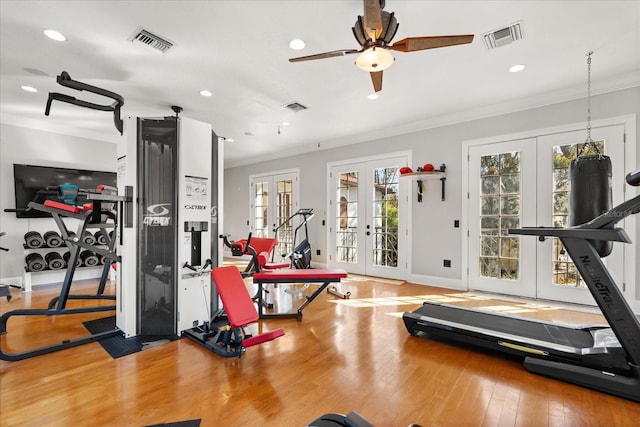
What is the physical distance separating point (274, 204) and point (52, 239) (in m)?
4.56

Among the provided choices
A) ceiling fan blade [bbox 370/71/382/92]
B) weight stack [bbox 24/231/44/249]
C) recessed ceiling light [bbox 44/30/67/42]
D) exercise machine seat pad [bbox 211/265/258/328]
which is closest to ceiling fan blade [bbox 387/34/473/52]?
ceiling fan blade [bbox 370/71/382/92]

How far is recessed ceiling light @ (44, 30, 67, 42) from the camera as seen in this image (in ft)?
9.07

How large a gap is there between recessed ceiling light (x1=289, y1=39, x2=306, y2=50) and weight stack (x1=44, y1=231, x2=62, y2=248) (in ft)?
17.4

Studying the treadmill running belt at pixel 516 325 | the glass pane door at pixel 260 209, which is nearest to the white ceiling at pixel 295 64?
the treadmill running belt at pixel 516 325

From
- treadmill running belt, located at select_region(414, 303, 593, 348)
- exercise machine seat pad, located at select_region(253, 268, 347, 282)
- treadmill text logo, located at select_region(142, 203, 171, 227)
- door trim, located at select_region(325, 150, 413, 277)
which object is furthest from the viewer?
door trim, located at select_region(325, 150, 413, 277)

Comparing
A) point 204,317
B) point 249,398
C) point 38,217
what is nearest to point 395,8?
point 249,398

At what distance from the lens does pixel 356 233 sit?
638 cm

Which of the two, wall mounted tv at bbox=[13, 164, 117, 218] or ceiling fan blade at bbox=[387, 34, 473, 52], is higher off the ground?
ceiling fan blade at bbox=[387, 34, 473, 52]

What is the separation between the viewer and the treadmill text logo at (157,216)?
304 cm

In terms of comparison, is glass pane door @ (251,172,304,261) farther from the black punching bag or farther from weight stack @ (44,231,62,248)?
the black punching bag

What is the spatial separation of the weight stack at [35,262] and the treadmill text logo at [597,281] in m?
7.28

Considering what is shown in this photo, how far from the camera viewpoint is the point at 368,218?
6.16m

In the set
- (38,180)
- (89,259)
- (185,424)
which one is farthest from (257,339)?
(38,180)

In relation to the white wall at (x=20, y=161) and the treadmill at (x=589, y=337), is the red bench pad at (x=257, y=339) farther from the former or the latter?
the white wall at (x=20, y=161)
